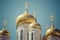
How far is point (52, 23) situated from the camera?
1762 cm

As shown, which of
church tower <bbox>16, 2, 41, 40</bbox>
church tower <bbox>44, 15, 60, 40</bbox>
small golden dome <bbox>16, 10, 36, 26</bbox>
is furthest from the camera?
small golden dome <bbox>16, 10, 36, 26</bbox>

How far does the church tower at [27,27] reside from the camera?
54.7 feet

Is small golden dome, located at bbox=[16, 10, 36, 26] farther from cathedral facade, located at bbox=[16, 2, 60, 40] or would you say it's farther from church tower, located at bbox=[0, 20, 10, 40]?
church tower, located at bbox=[0, 20, 10, 40]

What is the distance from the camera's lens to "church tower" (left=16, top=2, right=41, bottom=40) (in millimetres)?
16688

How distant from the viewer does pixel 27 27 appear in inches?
672

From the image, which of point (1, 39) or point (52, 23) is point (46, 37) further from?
point (1, 39)

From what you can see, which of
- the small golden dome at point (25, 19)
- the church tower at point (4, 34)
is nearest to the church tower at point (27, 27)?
the small golden dome at point (25, 19)

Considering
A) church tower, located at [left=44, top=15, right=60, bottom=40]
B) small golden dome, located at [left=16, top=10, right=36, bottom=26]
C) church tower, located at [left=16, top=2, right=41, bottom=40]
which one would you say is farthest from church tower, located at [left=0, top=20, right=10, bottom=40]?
church tower, located at [left=44, top=15, right=60, bottom=40]

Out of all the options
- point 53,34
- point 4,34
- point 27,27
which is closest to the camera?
point 53,34

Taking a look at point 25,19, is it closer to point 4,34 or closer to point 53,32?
point 4,34

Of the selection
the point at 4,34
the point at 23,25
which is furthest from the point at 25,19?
the point at 4,34

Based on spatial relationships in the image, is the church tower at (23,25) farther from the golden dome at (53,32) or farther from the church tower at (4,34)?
the golden dome at (53,32)

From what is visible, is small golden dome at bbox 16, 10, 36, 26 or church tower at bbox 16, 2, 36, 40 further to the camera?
small golden dome at bbox 16, 10, 36, 26

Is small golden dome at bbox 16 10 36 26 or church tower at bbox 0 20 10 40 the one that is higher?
small golden dome at bbox 16 10 36 26
